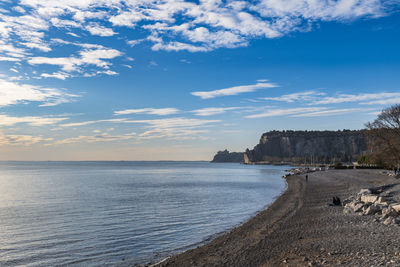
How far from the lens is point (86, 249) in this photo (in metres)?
16.6

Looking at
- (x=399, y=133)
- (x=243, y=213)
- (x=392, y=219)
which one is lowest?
(x=243, y=213)

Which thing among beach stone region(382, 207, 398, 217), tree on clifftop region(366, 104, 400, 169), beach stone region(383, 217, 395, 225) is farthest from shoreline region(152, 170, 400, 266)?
tree on clifftop region(366, 104, 400, 169)

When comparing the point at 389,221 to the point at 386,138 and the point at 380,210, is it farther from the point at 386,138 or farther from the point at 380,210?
the point at 386,138

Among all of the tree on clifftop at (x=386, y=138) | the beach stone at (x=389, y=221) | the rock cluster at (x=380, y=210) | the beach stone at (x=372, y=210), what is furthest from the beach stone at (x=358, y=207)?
the tree on clifftop at (x=386, y=138)

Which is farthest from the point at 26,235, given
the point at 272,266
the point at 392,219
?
the point at 392,219

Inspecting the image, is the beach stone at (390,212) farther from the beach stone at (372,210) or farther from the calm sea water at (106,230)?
the calm sea water at (106,230)

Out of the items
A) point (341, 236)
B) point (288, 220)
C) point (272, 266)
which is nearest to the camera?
point (272, 266)

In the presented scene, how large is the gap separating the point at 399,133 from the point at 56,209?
54216 millimetres

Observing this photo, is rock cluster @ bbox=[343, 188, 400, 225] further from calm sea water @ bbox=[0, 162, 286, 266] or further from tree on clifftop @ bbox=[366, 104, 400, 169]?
tree on clifftop @ bbox=[366, 104, 400, 169]

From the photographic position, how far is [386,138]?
55.0 meters

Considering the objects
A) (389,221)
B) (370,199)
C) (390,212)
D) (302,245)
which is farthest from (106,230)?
(370,199)

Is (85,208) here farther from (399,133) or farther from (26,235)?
(399,133)

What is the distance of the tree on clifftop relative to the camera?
54.3m

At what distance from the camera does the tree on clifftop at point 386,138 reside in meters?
54.3
